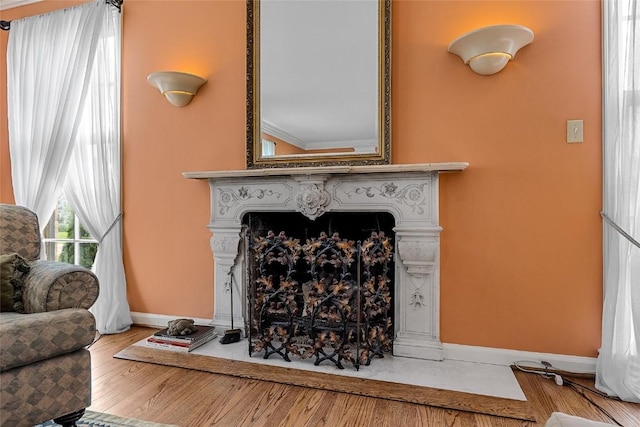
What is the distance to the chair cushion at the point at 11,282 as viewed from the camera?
1536mm

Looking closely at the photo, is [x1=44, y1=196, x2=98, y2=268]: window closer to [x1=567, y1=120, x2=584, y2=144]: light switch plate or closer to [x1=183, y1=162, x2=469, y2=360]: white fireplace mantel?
[x1=183, y1=162, x2=469, y2=360]: white fireplace mantel

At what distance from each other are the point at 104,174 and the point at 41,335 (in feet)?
5.59

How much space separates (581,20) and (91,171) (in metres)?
3.38

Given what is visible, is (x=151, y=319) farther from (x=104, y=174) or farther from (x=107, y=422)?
(x=107, y=422)

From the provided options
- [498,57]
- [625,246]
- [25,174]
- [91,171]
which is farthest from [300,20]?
[25,174]

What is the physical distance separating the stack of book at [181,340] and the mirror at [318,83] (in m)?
1.19

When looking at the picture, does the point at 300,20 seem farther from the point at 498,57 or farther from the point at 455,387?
the point at 455,387

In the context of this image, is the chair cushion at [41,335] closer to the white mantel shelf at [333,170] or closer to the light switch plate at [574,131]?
the white mantel shelf at [333,170]

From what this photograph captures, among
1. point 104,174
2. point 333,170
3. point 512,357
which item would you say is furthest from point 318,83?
point 512,357

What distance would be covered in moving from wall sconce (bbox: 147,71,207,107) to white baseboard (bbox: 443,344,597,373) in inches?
94.5

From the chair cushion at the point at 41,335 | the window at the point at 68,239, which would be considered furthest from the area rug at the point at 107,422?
the window at the point at 68,239

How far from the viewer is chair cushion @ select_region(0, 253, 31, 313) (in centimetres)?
154

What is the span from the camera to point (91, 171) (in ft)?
9.18

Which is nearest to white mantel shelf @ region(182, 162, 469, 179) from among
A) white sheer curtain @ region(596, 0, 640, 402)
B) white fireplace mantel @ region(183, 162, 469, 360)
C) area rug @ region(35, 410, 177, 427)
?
white fireplace mantel @ region(183, 162, 469, 360)
